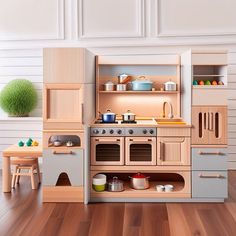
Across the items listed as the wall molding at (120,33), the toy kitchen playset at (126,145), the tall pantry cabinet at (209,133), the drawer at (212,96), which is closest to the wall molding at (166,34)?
the wall molding at (120,33)

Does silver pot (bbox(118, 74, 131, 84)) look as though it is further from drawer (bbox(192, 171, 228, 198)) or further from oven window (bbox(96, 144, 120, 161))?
drawer (bbox(192, 171, 228, 198))

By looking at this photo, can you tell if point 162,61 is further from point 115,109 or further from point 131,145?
point 131,145

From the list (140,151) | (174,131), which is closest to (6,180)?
(140,151)

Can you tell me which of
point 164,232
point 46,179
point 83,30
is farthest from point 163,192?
point 83,30

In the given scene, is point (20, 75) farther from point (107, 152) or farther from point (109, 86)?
point (107, 152)

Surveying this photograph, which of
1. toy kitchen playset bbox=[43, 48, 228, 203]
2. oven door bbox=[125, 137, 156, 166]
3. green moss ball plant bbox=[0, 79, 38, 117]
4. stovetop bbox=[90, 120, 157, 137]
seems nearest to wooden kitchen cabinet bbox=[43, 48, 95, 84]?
toy kitchen playset bbox=[43, 48, 228, 203]

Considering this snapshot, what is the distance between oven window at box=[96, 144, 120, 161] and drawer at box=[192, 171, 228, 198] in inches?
31.7

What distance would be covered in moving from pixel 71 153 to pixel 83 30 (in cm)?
195

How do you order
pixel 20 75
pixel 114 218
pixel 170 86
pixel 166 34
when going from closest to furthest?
pixel 114 218
pixel 170 86
pixel 166 34
pixel 20 75

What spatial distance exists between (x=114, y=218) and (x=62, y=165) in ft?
2.65

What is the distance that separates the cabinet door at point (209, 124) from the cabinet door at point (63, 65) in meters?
1.21

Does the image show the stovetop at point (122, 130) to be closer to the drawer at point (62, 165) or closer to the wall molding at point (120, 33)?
the drawer at point (62, 165)

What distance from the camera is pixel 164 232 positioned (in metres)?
2.96

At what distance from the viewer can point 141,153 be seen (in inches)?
153
